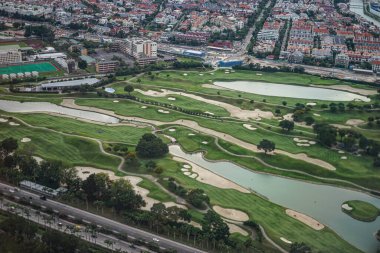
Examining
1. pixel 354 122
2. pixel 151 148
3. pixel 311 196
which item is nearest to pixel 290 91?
pixel 354 122

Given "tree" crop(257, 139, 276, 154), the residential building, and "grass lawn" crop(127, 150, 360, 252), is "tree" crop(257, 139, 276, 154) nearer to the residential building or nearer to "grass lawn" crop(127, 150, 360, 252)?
"grass lawn" crop(127, 150, 360, 252)

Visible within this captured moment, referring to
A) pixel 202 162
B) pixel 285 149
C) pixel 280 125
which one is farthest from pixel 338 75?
pixel 202 162

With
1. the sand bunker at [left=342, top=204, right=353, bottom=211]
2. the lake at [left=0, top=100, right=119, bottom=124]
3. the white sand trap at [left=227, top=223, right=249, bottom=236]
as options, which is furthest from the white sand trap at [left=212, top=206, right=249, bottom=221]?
the lake at [left=0, top=100, right=119, bottom=124]

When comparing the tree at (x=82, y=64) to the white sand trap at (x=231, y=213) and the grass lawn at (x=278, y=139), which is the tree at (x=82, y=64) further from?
the white sand trap at (x=231, y=213)

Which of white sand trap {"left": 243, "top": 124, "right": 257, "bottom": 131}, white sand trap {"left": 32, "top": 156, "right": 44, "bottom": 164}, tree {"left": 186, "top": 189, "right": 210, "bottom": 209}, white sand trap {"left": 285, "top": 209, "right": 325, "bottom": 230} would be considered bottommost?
white sand trap {"left": 285, "top": 209, "right": 325, "bottom": 230}

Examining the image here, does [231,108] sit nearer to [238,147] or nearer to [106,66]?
[238,147]

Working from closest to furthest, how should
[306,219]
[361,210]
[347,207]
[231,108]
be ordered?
[306,219], [361,210], [347,207], [231,108]

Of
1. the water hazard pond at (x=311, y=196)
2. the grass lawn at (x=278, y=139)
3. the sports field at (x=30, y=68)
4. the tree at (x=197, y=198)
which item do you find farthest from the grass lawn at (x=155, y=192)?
the sports field at (x=30, y=68)
